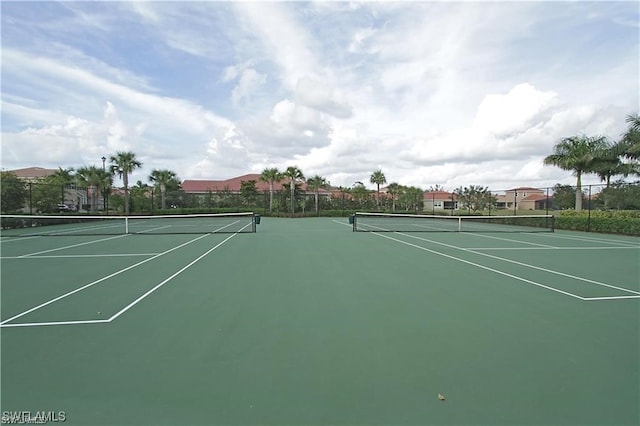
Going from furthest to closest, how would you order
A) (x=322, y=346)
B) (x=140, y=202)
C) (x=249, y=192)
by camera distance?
(x=249, y=192) < (x=140, y=202) < (x=322, y=346)

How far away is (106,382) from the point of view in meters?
2.91

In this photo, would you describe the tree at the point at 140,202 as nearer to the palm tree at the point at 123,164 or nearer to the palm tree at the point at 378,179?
the palm tree at the point at 123,164

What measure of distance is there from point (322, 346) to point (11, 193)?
23.9 metres

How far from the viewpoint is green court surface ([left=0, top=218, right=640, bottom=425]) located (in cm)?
258

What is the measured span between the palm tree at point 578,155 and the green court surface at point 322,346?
1813cm

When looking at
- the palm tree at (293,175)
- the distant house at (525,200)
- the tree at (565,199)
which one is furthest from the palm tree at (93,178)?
the tree at (565,199)

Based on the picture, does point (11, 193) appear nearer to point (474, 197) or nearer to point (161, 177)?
point (161, 177)

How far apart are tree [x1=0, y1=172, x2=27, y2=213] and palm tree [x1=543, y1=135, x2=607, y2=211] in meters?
32.7

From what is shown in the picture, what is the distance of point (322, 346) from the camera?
3609 mm

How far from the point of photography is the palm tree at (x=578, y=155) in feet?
70.2

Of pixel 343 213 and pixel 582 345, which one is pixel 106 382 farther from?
pixel 343 213

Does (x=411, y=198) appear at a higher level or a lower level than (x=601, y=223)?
higher

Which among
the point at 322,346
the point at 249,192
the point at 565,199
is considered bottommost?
the point at 322,346

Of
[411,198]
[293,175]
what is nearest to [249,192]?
[293,175]
